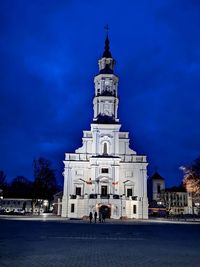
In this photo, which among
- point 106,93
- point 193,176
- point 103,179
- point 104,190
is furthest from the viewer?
point 106,93

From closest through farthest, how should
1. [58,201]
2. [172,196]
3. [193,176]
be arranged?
[193,176] → [58,201] → [172,196]

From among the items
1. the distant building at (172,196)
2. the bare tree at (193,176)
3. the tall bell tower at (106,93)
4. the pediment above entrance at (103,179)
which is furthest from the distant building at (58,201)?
Result: the distant building at (172,196)

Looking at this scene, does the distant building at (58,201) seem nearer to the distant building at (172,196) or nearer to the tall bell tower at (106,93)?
Result: the tall bell tower at (106,93)

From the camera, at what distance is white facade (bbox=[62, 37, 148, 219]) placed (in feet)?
201

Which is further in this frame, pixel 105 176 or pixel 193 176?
pixel 105 176

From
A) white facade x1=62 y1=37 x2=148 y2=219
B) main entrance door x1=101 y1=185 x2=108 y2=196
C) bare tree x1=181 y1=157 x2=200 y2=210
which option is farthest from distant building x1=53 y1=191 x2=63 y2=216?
bare tree x1=181 y1=157 x2=200 y2=210

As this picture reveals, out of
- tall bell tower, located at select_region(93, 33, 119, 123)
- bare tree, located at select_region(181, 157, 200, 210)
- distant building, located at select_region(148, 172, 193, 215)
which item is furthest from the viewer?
distant building, located at select_region(148, 172, 193, 215)

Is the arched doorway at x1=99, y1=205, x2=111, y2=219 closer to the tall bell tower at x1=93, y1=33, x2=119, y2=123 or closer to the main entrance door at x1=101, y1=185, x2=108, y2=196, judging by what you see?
the main entrance door at x1=101, y1=185, x2=108, y2=196

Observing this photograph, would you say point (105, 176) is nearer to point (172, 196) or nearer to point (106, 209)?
point (106, 209)

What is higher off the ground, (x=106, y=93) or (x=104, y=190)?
(x=106, y=93)

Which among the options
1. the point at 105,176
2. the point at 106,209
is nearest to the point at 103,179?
the point at 105,176

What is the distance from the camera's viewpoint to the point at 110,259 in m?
11.8

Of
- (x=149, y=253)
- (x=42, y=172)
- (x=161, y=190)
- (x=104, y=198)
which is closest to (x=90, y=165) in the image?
(x=104, y=198)

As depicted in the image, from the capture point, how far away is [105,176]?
6347 centimetres
